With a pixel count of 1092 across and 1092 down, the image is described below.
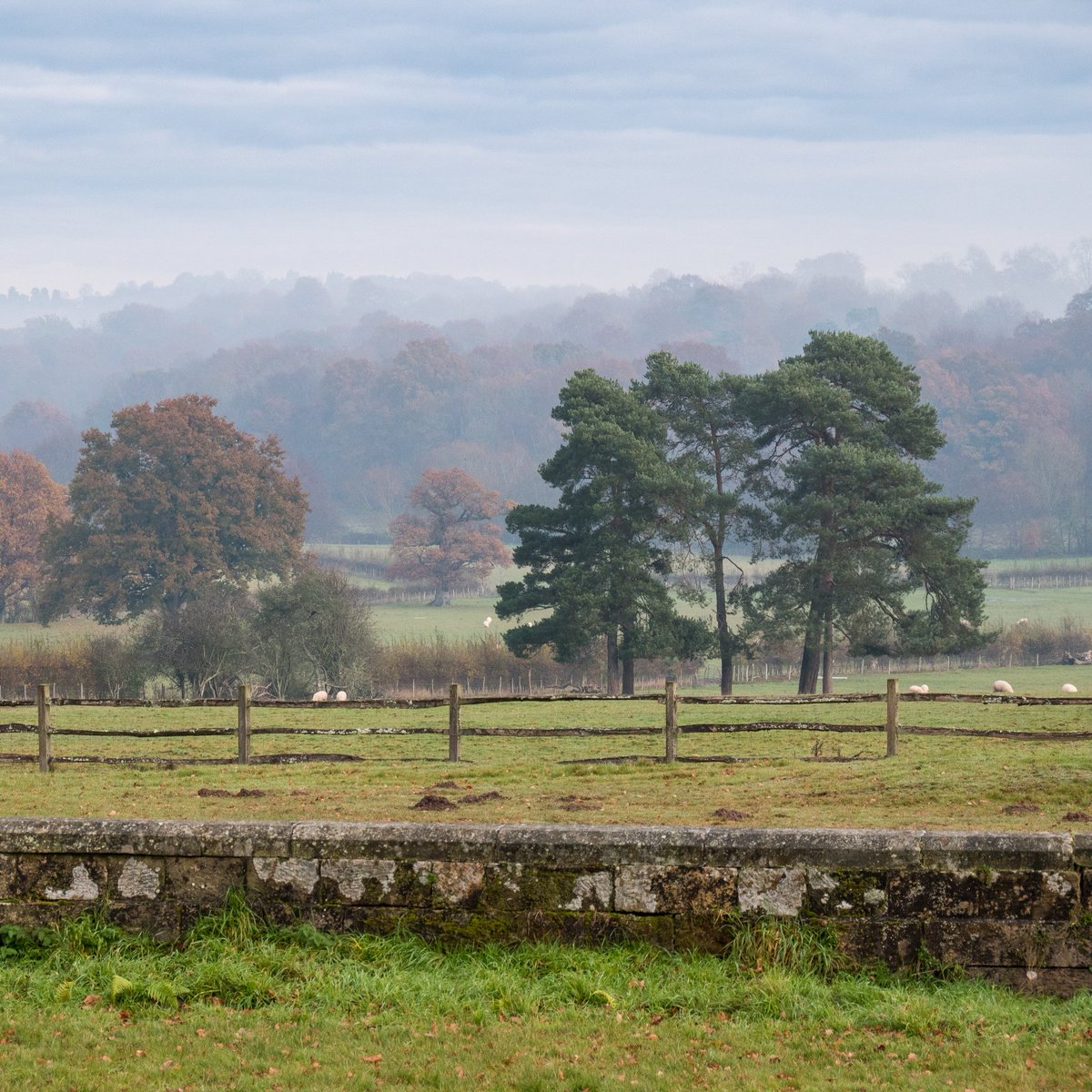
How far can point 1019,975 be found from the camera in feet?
19.5

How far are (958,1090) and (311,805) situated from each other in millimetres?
11815

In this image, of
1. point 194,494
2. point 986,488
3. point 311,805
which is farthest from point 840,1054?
point 986,488

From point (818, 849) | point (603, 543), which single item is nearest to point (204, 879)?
point (818, 849)

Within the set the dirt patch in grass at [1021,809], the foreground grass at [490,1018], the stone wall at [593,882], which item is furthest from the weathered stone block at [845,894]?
the dirt patch in grass at [1021,809]

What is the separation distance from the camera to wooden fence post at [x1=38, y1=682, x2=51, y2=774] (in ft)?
64.5

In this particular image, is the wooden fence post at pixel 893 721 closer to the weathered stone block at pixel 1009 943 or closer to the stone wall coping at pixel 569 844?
the stone wall coping at pixel 569 844

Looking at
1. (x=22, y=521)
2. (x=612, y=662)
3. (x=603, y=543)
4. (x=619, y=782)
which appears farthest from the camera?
(x=22, y=521)

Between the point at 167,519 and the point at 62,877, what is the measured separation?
2524 inches

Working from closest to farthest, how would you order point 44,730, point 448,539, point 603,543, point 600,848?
point 600,848, point 44,730, point 603,543, point 448,539

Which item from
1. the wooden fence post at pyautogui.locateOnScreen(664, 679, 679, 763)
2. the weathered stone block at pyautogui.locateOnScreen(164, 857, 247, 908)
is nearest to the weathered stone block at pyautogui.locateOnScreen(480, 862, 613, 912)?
the weathered stone block at pyautogui.locateOnScreen(164, 857, 247, 908)

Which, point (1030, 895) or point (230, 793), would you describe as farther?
point (230, 793)

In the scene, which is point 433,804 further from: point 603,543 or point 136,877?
point 603,543

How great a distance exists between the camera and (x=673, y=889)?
6.27 metres

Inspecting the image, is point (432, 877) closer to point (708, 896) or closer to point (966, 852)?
point (708, 896)
